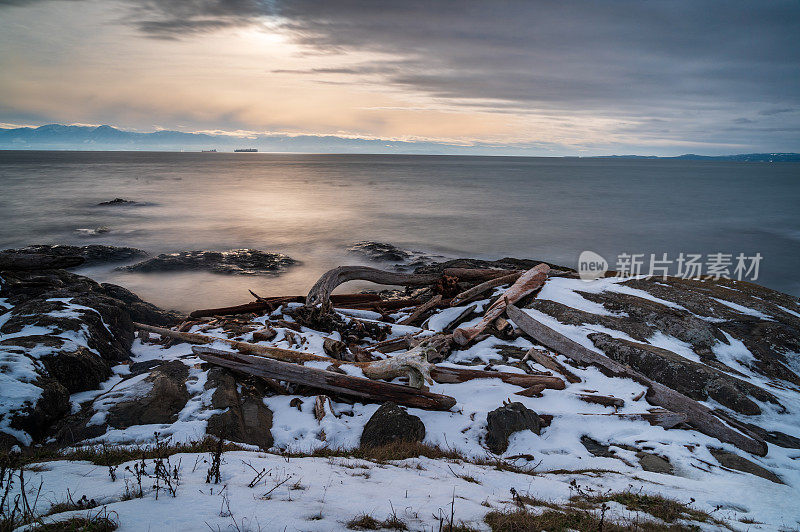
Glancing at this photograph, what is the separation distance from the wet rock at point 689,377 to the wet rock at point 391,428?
4.24 meters

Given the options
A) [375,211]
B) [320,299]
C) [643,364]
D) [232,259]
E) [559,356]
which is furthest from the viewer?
[375,211]

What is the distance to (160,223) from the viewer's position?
33.2 metres

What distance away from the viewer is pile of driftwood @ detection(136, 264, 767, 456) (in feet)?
21.0

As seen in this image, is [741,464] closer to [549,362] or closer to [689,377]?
[689,377]

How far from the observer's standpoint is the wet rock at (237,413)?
18.5ft

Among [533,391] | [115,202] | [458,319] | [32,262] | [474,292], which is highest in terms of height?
[115,202]

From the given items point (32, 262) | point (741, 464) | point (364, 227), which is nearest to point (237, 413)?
point (741, 464)

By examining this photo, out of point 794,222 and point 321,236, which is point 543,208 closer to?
point 794,222

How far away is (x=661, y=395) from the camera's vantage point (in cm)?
639

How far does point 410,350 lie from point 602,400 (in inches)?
127

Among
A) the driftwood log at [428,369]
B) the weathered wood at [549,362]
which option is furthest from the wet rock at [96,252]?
the weathered wood at [549,362]

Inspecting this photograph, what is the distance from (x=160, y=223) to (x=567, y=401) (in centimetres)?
3516

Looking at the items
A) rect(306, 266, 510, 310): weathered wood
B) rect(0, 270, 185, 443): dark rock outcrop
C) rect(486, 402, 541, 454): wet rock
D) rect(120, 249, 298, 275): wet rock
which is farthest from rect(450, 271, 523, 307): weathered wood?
rect(120, 249, 298, 275): wet rock


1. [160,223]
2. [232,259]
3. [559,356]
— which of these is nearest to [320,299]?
[559,356]
